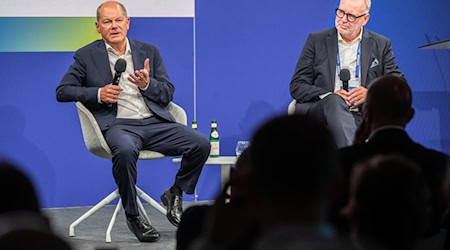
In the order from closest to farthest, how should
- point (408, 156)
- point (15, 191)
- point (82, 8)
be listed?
1. point (15, 191)
2. point (408, 156)
3. point (82, 8)

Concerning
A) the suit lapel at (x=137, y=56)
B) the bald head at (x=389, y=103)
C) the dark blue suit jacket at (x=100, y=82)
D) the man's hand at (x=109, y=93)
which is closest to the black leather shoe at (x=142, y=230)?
the dark blue suit jacket at (x=100, y=82)

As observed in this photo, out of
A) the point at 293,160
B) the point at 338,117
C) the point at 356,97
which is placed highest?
the point at 293,160

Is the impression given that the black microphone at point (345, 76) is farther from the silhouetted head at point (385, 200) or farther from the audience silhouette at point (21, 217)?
the audience silhouette at point (21, 217)

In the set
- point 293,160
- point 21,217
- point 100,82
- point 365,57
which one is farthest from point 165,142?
point 21,217

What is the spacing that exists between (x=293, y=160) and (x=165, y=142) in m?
3.76

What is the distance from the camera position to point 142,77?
16.4 feet

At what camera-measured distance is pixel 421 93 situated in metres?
6.50

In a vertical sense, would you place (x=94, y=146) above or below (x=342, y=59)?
below

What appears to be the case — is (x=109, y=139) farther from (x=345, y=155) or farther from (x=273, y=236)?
(x=273, y=236)

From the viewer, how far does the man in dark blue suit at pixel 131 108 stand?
478 cm

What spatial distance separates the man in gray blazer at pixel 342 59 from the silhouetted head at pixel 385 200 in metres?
3.63

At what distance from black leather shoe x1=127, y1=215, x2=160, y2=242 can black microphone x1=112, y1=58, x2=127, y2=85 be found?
0.87 metres

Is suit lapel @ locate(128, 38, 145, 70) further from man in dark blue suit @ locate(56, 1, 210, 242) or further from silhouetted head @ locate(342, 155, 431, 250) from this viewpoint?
silhouetted head @ locate(342, 155, 431, 250)

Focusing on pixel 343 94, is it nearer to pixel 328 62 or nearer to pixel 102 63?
pixel 328 62
